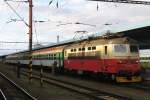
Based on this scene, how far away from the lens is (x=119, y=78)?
90.9 ft

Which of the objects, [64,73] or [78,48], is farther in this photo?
[64,73]

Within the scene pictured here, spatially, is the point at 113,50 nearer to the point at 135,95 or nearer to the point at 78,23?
the point at 135,95

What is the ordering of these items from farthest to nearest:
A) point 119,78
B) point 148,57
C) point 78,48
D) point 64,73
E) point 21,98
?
point 148,57 → point 64,73 → point 78,48 → point 119,78 → point 21,98

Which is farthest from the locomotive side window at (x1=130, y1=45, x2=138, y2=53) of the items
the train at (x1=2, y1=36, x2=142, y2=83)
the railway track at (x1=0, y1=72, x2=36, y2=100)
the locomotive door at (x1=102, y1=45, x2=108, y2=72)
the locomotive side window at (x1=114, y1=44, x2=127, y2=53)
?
the railway track at (x1=0, y1=72, x2=36, y2=100)

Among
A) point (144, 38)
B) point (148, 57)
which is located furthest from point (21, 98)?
point (148, 57)

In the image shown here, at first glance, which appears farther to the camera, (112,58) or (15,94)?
(112,58)

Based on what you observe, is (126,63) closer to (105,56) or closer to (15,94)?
(105,56)

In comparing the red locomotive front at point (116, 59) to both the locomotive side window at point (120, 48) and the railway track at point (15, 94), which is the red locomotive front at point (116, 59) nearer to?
the locomotive side window at point (120, 48)

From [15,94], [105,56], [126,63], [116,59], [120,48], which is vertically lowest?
[15,94]

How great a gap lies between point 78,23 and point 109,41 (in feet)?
58.5

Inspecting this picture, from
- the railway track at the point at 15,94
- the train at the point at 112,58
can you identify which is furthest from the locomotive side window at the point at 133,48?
the railway track at the point at 15,94

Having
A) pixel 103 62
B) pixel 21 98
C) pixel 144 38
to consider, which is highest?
pixel 144 38

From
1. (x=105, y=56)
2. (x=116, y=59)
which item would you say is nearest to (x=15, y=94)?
(x=116, y=59)

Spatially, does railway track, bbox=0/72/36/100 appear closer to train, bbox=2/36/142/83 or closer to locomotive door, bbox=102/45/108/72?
locomotive door, bbox=102/45/108/72
